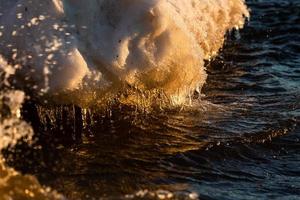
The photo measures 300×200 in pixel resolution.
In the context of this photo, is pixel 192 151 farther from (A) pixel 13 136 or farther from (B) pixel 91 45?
(A) pixel 13 136

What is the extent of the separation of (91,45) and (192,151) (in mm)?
1076

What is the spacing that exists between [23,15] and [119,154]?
1161 mm

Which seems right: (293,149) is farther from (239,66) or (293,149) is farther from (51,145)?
(239,66)

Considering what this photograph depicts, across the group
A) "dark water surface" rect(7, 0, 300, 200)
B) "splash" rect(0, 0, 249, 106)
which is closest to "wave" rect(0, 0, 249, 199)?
"splash" rect(0, 0, 249, 106)

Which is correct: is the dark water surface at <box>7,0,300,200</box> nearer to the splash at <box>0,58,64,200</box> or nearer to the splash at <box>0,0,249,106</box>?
the splash at <box>0,58,64,200</box>

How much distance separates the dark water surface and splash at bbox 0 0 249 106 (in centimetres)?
40

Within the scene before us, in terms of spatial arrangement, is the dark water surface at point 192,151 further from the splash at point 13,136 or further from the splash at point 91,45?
the splash at point 91,45

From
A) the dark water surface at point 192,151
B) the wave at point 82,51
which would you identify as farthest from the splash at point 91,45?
the dark water surface at point 192,151

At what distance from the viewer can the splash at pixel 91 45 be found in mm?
4551

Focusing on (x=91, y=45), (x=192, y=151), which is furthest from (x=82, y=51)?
(x=192, y=151)

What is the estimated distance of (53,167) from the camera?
178 inches

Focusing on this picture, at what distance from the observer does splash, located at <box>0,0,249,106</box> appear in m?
4.55

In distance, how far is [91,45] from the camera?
4695 mm

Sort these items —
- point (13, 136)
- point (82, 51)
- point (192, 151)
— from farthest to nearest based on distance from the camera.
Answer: point (192, 151) → point (82, 51) → point (13, 136)
